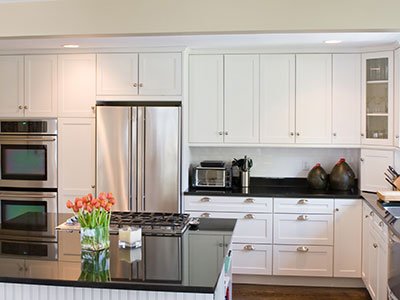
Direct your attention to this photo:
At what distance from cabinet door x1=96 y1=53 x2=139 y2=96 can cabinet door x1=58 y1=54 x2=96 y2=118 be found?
8cm

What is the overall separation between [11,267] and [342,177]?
352 centimetres

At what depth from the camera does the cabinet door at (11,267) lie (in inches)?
94.3

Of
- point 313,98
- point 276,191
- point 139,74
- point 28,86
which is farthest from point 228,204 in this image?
point 28,86

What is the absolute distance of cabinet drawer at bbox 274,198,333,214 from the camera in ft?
15.6

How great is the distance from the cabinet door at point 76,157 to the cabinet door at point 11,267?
246 cm

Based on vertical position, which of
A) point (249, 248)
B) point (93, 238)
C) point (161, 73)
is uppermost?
point (161, 73)

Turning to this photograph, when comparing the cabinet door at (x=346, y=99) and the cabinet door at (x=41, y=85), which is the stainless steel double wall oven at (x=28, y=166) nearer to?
the cabinet door at (x=41, y=85)

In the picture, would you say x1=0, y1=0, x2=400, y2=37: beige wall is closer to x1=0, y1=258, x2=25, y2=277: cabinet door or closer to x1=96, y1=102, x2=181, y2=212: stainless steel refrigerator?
x1=0, y1=258, x2=25, y2=277: cabinet door

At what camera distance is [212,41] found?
457cm

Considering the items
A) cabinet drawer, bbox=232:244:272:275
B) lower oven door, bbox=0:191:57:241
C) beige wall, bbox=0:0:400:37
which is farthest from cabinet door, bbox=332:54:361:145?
lower oven door, bbox=0:191:57:241

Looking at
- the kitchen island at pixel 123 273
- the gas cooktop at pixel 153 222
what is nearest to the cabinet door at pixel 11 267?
the kitchen island at pixel 123 273

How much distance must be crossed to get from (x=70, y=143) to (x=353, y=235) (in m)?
3.00

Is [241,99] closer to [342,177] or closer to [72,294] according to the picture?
[342,177]

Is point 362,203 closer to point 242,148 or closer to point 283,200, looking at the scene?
point 283,200
